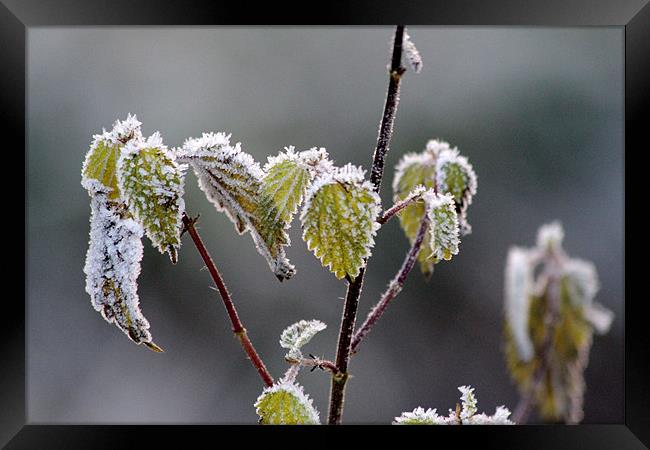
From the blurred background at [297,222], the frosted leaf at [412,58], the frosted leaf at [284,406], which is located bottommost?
the frosted leaf at [284,406]

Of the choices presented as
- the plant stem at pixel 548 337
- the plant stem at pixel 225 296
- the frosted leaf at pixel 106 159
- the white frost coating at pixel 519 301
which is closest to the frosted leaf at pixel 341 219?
the plant stem at pixel 225 296

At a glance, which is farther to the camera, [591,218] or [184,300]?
[591,218]

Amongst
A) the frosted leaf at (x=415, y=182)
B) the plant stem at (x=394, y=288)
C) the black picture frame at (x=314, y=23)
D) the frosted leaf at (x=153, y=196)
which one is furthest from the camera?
the black picture frame at (x=314, y=23)

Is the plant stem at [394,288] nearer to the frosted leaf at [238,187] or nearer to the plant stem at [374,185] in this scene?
the plant stem at [374,185]

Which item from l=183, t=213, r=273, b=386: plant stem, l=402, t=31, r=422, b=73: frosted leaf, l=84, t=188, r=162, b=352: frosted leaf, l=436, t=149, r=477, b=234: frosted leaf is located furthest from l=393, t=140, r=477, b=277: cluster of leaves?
l=84, t=188, r=162, b=352: frosted leaf

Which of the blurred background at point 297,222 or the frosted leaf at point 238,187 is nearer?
the frosted leaf at point 238,187
